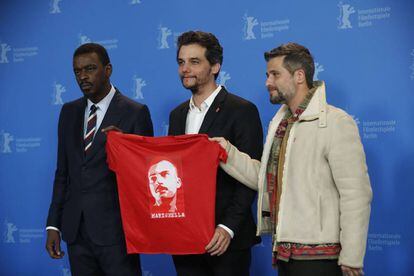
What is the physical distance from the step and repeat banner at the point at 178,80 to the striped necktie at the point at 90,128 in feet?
3.64

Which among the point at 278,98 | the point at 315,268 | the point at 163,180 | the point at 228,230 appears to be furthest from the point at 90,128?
the point at 315,268

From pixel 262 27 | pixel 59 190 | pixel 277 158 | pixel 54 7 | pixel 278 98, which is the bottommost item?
pixel 59 190

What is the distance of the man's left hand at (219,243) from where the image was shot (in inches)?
99.3

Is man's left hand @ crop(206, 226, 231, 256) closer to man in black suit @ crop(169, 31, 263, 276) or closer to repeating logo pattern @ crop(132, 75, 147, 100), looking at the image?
man in black suit @ crop(169, 31, 263, 276)

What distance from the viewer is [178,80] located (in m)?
3.96

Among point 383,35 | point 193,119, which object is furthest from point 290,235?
point 383,35

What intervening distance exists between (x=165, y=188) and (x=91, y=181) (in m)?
0.41

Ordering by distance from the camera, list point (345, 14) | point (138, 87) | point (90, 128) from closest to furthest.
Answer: point (90, 128) < point (345, 14) < point (138, 87)

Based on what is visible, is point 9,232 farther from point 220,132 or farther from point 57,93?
point 220,132

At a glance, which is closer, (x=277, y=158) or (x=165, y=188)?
(x=277, y=158)

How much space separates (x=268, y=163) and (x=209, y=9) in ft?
5.61

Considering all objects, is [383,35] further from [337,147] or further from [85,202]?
[85,202]

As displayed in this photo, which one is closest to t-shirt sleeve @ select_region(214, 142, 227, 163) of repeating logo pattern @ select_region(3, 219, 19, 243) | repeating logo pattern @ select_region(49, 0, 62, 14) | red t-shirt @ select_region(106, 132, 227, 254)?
red t-shirt @ select_region(106, 132, 227, 254)

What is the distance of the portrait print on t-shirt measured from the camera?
2588mm
